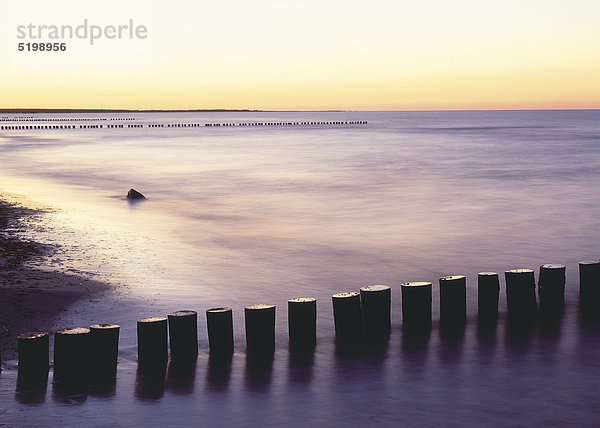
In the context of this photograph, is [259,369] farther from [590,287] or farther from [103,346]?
[590,287]

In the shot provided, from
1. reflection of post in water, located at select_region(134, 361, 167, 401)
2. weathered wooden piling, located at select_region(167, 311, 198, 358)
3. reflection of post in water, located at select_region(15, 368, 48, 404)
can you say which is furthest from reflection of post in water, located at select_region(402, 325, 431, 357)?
reflection of post in water, located at select_region(15, 368, 48, 404)

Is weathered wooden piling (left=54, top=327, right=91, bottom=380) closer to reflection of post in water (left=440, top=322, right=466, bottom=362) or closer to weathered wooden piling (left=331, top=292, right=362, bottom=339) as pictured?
weathered wooden piling (left=331, top=292, right=362, bottom=339)

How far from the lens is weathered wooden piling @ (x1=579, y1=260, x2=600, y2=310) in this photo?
1118 centimetres

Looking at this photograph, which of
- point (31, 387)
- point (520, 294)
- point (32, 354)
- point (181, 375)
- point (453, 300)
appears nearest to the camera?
point (31, 387)

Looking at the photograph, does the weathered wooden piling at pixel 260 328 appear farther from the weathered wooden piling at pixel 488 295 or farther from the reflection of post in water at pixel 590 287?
the reflection of post in water at pixel 590 287

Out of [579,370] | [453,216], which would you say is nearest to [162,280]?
[579,370]

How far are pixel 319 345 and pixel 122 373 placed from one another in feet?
7.78

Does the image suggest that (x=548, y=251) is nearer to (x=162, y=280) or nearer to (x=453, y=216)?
(x=453, y=216)

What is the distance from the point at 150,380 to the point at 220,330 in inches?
42.3

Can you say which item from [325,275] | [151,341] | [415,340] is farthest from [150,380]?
[325,275]

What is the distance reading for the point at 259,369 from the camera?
8531 mm

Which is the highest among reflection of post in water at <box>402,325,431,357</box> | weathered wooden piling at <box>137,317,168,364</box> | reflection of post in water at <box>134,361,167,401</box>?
weathered wooden piling at <box>137,317,168,364</box>

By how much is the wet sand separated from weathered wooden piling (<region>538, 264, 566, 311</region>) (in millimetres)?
6741

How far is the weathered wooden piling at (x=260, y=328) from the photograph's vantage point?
892 centimetres
